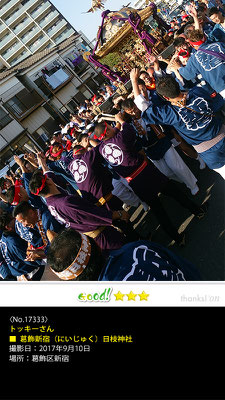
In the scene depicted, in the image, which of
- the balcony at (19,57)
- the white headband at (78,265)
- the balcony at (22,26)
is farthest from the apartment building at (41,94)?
the white headband at (78,265)

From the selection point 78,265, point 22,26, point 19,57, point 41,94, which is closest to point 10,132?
point 41,94

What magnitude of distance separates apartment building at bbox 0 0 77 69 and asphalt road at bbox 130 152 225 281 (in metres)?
42.7

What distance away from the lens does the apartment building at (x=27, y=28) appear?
126ft

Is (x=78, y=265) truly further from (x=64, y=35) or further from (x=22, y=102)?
(x=64, y=35)

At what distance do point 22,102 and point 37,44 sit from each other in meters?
21.3

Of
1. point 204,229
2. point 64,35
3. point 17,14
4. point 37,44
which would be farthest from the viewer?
point 64,35

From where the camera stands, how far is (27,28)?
3922cm

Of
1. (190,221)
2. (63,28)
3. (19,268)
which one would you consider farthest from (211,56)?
(63,28)

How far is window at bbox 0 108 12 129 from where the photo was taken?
2250cm

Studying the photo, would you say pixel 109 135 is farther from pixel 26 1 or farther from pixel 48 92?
pixel 26 1

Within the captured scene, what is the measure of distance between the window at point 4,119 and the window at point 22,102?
99 centimetres

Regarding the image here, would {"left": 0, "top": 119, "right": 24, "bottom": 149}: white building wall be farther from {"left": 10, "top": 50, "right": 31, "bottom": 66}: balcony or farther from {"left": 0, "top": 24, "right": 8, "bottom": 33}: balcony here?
{"left": 0, "top": 24, "right": 8, "bottom": 33}: balcony

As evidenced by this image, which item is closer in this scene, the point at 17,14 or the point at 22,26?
the point at 17,14

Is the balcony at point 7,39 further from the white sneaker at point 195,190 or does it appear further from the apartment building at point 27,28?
the white sneaker at point 195,190
